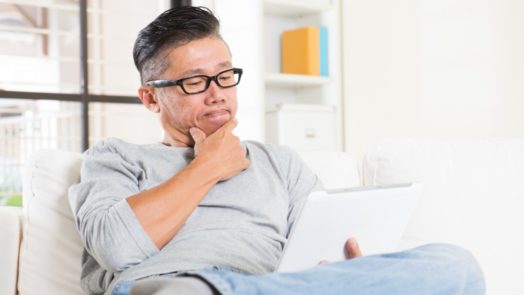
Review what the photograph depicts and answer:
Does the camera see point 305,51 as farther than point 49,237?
Yes

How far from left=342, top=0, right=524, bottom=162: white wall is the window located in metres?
1.84

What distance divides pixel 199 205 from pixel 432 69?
2.62 metres

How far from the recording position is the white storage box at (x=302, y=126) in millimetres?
3289

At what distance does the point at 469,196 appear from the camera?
171 centimetres

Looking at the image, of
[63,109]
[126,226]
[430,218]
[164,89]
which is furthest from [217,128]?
[63,109]

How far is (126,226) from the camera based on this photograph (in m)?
1.21

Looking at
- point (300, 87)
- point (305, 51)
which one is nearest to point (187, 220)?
point (305, 51)

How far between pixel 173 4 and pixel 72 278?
7.68 feet

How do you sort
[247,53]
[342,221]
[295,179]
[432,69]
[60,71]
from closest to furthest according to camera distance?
[342,221] < [295,179] < [247,53] < [432,69] < [60,71]

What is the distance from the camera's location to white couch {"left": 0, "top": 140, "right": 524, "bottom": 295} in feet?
4.80

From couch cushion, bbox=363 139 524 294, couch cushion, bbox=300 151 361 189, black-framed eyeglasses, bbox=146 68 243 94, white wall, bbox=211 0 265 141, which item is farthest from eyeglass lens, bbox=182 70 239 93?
white wall, bbox=211 0 265 141

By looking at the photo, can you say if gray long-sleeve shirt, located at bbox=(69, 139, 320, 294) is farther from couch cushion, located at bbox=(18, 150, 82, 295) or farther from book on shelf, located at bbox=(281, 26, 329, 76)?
Answer: book on shelf, located at bbox=(281, 26, 329, 76)

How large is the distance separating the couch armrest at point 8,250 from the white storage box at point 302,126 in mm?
1934

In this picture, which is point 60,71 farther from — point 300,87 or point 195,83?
point 195,83
